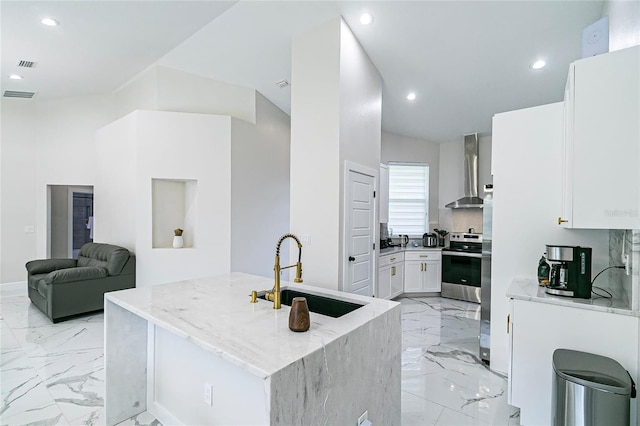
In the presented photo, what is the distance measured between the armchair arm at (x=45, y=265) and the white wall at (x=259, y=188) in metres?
A: 2.73

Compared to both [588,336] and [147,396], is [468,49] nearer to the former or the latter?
[588,336]

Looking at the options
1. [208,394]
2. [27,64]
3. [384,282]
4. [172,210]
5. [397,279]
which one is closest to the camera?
[208,394]

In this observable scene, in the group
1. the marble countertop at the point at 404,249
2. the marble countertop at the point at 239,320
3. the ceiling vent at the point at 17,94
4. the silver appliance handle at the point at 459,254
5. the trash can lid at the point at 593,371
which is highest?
the ceiling vent at the point at 17,94

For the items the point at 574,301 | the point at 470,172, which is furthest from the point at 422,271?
the point at 574,301

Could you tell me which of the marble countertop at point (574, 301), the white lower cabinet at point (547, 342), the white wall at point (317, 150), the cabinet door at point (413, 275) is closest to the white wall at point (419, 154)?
the cabinet door at point (413, 275)

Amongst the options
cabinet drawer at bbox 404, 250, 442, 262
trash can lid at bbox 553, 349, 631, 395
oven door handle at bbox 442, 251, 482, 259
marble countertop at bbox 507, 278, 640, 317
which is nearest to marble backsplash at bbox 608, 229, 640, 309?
marble countertop at bbox 507, 278, 640, 317

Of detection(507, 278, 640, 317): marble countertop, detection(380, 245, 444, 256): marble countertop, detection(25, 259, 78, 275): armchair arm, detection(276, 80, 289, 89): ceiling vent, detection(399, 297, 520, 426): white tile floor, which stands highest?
detection(276, 80, 289, 89): ceiling vent

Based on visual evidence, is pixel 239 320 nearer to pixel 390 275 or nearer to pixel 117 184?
pixel 390 275

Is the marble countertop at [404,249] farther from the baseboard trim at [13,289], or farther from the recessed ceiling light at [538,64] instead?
the baseboard trim at [13,289]

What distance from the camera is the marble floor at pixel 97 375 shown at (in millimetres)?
2342

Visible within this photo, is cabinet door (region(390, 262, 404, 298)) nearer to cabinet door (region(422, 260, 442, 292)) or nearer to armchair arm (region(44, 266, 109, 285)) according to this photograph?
cabinet door (region(422, 260, 442, 292))

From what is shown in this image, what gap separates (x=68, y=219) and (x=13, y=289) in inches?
65.8

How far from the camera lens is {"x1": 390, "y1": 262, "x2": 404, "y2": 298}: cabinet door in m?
5.31

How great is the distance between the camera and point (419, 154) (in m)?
6.47
